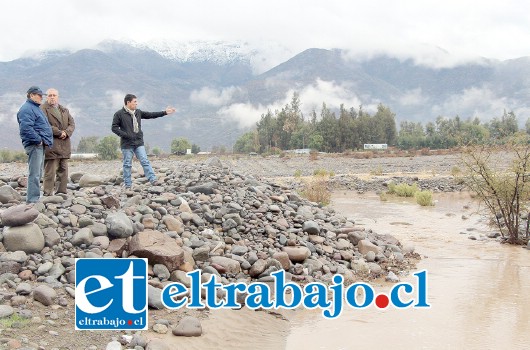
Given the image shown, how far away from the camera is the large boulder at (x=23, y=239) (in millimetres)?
6379

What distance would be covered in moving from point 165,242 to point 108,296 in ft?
5.51

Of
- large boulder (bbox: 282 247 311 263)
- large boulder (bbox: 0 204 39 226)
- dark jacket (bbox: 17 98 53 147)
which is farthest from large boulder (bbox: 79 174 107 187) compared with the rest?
large boulder (bbox: 282 247 311 263)

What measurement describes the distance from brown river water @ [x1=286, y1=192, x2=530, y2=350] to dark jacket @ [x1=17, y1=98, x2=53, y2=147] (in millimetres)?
4503

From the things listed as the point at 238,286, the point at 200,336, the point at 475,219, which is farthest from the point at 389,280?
the point at 475,219

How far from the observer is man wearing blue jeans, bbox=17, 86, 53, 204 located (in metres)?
7.39

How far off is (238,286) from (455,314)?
9.71 feet

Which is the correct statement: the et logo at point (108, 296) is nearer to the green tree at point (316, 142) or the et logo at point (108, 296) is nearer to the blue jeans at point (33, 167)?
the blue jeans at point (33, 167)

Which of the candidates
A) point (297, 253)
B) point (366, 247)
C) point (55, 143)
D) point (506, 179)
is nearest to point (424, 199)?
point (506, 179)

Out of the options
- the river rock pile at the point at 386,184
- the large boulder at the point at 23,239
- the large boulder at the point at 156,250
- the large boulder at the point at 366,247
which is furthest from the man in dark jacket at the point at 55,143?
the river rock pile at the point at 386,184

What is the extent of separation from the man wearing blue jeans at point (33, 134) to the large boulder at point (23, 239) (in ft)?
4.07

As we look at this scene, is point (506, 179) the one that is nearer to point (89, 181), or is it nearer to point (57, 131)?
point (89, 181)

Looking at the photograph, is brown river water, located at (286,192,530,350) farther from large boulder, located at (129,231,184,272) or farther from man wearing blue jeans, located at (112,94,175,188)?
man wearing blue jeans, located at (112,94,175,188)

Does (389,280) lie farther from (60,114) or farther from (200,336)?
(60,114)

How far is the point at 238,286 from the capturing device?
6.98 m
